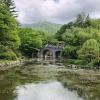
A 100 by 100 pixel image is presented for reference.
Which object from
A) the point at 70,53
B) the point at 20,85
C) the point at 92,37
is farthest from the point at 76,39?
the point at 20,85

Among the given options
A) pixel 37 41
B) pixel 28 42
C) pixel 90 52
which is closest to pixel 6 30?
pixel 90 52

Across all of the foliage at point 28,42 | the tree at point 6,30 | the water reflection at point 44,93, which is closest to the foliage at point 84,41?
the foliage at point 28,42

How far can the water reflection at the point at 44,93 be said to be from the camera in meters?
34.1

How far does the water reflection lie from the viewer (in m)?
34.1

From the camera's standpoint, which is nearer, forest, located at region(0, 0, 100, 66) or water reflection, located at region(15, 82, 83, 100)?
water reflection, located at region(15, 82, 83, 100)

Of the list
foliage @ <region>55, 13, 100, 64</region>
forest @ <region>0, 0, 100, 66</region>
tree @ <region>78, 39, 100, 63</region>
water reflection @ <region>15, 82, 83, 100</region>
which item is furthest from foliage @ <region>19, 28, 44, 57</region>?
water reflection @ <region>15, 82, 83, 100</region>

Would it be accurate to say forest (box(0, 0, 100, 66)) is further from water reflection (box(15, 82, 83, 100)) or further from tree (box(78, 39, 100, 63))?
water reflection (box(15, 82, 83, 100))

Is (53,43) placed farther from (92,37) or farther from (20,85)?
(20,85)

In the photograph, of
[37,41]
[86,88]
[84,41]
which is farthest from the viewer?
[37,41]

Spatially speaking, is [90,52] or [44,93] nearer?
[44,93]

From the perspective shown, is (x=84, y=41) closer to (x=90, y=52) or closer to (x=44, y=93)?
(x=90, y=52)

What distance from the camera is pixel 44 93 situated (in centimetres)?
3700

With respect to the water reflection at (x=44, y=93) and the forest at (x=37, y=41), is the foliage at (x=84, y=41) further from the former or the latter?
the water reflection at (x=44, y=93)

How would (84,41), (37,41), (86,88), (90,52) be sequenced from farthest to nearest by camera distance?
(37,41) → (84,41) → (90,52) → (86,88)
